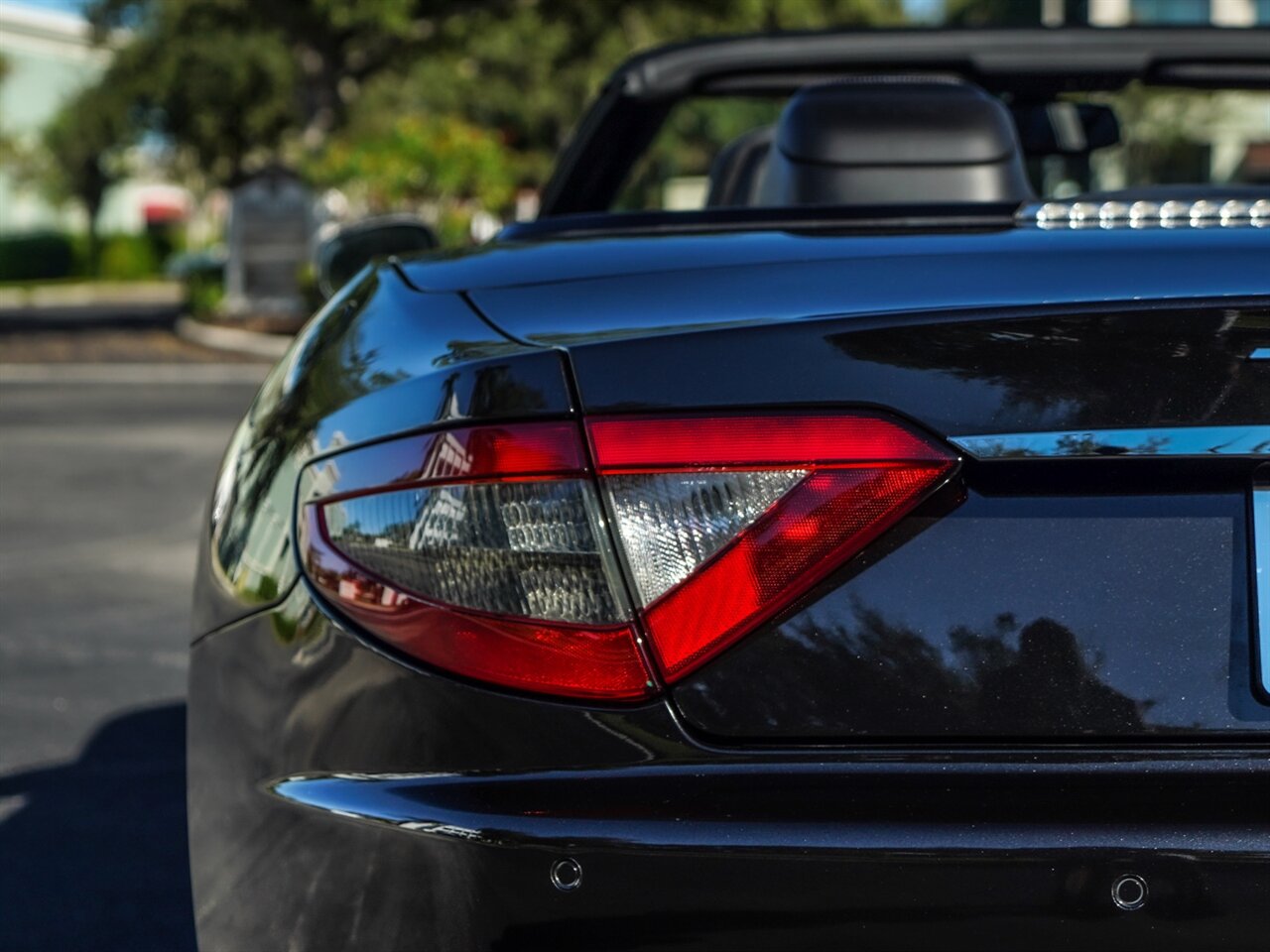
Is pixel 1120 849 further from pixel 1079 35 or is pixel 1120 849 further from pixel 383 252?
pixel 1079 35

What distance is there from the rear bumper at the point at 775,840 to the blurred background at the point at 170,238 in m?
1.82

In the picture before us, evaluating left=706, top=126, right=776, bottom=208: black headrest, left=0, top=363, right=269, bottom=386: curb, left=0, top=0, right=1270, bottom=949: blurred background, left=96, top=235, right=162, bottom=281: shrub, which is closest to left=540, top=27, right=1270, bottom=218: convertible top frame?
left=0, top=0, right=1270, bottom=949: blurred background

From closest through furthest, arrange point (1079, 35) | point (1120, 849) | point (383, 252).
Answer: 1. point (1120, 849)
2. point (383, 252)
3. point (1079, 35)

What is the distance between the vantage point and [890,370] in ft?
5.38

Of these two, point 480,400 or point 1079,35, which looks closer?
point 480,400

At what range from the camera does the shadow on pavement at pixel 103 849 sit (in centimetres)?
Answer: 339

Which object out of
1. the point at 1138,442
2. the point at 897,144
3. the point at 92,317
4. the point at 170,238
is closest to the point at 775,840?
the point at 1138,442

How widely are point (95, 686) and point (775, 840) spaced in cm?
423

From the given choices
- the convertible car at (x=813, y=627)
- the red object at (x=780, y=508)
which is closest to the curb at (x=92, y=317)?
the convertible car at (x=813, y=627)

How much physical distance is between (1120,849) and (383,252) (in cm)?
208

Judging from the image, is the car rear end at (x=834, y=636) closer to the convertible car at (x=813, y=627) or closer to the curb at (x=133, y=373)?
the convertible car at (x=813, y=627)

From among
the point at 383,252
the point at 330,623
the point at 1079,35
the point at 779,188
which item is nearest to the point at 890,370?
the point at 330,623

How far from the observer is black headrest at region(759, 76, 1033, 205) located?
2.87 metres

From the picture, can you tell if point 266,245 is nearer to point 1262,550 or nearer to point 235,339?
point 235,339
